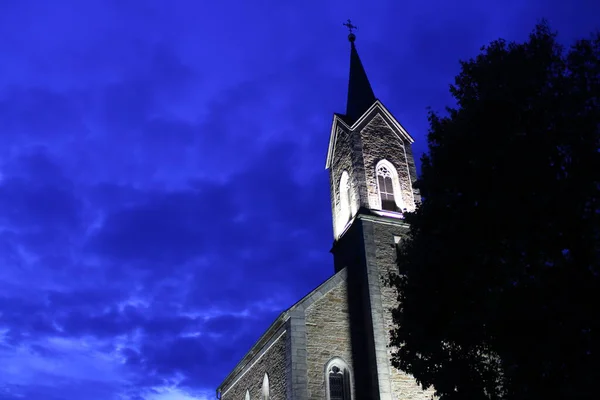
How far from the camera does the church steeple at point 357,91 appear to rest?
92.5 ft

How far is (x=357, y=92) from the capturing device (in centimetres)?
2983

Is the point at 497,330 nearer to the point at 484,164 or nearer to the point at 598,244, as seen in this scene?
the point at 598,244

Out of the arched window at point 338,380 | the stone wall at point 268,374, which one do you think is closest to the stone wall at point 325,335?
the arched window at point 338,380

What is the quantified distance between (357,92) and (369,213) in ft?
32.8

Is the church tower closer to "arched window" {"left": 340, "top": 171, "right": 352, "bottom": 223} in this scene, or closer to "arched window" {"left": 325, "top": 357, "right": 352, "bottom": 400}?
"arched window" {"left": 340, "top": 171, "right": 352, "bottom": 223}

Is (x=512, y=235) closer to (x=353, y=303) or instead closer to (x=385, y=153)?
(x=353, y=303)

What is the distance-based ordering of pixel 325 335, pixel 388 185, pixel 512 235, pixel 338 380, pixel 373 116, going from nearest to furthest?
pixel 512 235 < pixel 338 380 < pixel 325 335 < pixel 388 185 < pixel 373 116

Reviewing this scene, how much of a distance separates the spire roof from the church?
359 millimetres

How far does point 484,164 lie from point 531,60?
2.90m

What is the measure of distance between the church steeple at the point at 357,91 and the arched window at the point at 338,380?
12.9 metres

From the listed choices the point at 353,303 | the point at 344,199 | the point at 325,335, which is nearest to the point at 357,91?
the point at 344,199

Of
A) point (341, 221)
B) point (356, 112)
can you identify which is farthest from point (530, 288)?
point (356, 112)

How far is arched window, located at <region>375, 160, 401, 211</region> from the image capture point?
24266mm

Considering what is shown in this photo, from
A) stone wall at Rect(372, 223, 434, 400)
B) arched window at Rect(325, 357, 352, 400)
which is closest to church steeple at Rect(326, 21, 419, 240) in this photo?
stone wall at Rect(372, 223, 434, 400)
